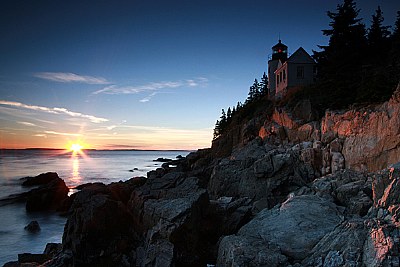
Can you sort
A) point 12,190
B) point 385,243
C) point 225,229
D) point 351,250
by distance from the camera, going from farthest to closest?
point 12,190 < point 225,229 < point 351,250 < point 385,243

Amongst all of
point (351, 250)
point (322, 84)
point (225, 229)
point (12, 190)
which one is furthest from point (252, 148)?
point (12, 190)

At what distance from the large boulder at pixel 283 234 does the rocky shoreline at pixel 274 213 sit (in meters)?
0.03

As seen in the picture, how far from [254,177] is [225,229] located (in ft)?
19.8

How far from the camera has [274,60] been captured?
37.5 metres

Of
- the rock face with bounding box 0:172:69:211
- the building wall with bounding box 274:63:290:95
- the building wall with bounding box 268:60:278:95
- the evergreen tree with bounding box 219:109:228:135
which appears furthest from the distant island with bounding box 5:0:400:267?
the evergreen tree with bounding box 219:109:228:135

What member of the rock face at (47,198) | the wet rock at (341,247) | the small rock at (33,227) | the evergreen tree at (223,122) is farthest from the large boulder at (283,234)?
the evergreen tree at (223,122)

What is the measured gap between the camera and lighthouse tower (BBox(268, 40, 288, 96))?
36.9 metres

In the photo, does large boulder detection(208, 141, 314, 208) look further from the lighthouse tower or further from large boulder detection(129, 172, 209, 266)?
the lighthouse tower

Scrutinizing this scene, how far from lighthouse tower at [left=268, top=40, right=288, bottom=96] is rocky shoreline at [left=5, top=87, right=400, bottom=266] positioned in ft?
61.3

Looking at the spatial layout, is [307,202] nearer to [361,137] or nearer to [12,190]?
[361,137]

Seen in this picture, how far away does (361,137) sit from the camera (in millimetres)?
14547

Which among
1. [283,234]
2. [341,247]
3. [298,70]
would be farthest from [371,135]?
[298,70]

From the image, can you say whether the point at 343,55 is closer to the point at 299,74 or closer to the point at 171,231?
the point at 299,74

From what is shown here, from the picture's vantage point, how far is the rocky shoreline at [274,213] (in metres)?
7.67
